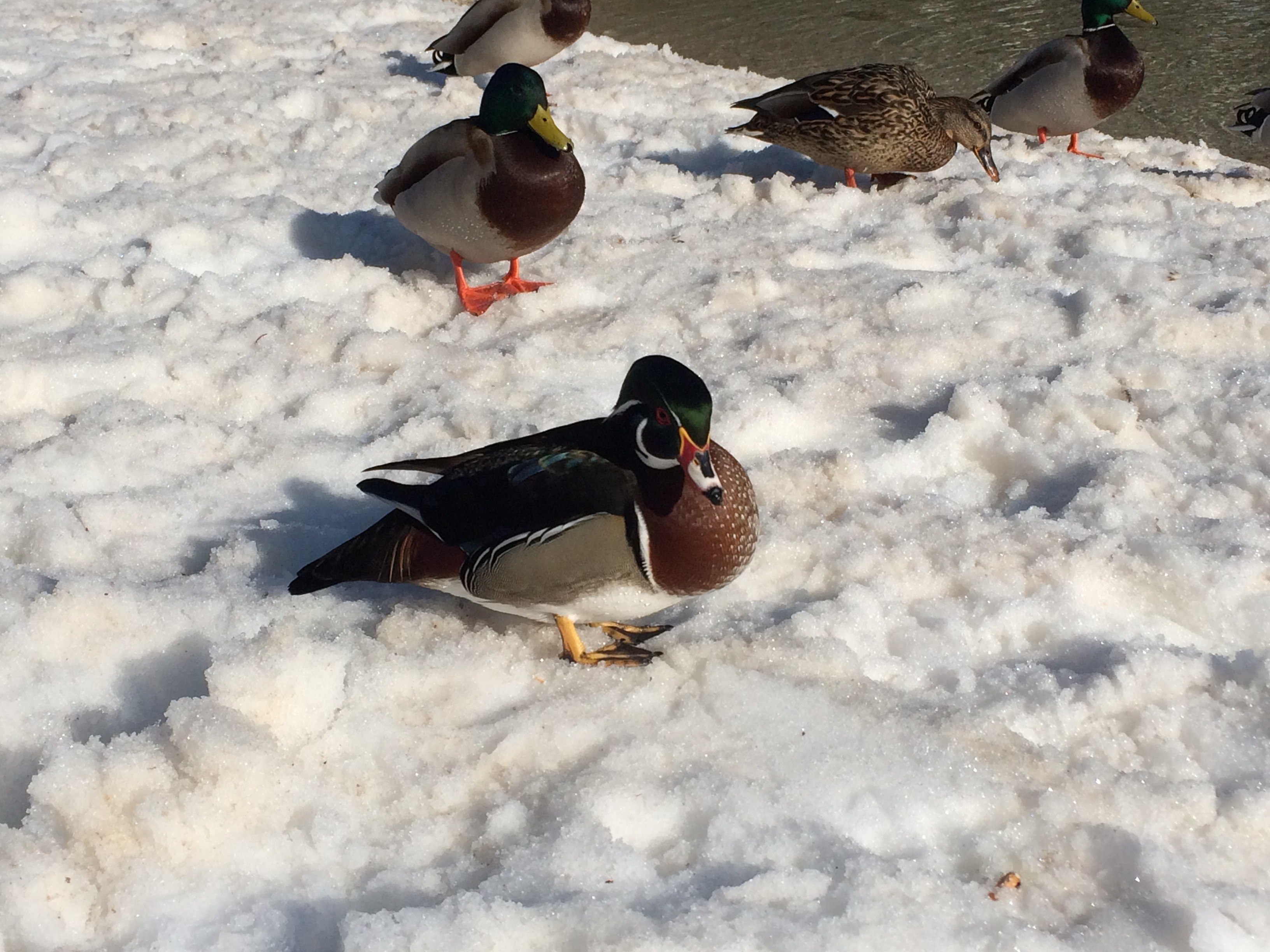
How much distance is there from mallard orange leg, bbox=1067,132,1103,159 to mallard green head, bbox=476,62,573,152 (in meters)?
3.09

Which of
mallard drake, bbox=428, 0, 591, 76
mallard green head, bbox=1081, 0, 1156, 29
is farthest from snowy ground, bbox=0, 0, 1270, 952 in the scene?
mallard drake, bbox=428, 0, 591, 76

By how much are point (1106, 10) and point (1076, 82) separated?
0.78 meters

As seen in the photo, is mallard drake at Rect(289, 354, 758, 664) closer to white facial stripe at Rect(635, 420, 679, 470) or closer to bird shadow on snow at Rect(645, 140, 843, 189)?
white facial stripe at Rect(635, 420, 679, 470)

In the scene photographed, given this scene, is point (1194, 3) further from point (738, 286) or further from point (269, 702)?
point (269, 702)

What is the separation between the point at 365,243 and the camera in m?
5.04

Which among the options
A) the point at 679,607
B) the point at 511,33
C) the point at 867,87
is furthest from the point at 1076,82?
the point at 679,607

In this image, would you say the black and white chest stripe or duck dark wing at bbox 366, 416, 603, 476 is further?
duck dark wing at bbox 366, 416, 603, 476

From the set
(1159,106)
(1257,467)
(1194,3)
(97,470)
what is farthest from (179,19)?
(1194,3)

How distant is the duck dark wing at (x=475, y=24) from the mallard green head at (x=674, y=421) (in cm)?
544

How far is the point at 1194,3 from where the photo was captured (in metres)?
10.5

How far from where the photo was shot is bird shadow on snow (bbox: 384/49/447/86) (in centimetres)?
721

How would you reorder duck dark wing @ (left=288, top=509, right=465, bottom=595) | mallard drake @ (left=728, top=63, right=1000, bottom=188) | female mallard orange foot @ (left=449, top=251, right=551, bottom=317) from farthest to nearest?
mallard drake @ (left=728, top=63, right=1000, bottom=188) < female mallard orange foot @ (left=449, top=251, right=551, bottom=317) < duck dark wing @ (left=288, top=509, right=465, bottom=595)

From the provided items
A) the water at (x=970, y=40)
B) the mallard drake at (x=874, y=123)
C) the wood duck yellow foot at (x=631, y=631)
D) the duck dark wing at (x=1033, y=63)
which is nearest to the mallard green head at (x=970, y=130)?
the mallard drake at (x=874, y=123)

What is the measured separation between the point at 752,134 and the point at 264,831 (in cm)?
455
